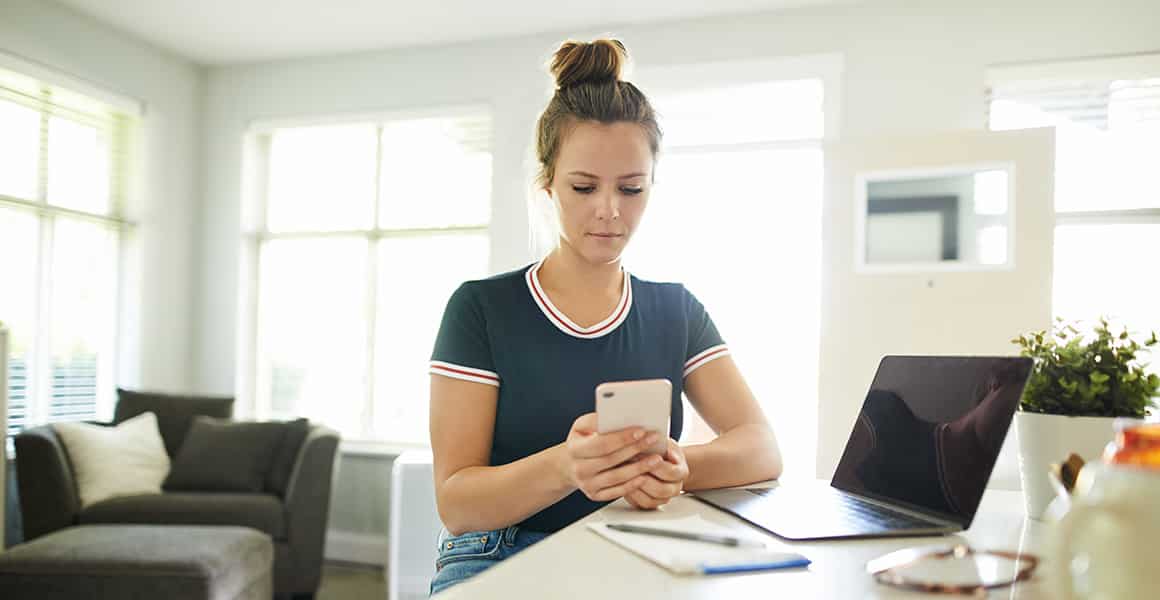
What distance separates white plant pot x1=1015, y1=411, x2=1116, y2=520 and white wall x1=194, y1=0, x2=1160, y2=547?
2548mm

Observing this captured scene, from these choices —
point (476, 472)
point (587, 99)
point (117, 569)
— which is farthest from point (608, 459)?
point (117, 569)

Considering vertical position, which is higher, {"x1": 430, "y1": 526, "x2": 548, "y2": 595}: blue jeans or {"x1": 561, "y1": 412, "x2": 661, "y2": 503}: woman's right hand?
{"x1": 561, "y1": 412, "x2": 661, "y2": 503}: woman's right hand

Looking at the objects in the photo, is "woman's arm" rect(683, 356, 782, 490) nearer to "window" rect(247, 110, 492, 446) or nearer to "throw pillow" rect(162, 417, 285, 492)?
"throw pillow" rect(162, 417, 285, 492)

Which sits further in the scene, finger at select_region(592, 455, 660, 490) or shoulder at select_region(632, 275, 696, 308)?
shoulder at select_region(632, 275, 696, 308)

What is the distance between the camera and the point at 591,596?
2.04 feet

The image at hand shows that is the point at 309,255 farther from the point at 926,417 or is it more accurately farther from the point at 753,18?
the point at 926,417

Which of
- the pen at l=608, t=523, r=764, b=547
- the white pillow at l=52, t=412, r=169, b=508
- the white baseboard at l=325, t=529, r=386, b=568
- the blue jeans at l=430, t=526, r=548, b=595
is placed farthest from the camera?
the white baseboard at l=325, t=529, r=386, b=568

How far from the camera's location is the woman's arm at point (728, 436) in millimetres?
1153

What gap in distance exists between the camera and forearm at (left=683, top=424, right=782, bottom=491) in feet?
3.76

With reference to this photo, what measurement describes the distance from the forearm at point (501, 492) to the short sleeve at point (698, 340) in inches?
15.9

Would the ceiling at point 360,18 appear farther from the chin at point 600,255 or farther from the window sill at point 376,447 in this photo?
the chin at point 600,255

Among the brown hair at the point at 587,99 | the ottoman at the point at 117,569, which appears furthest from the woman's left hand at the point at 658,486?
the ottoman at the point at 117,569

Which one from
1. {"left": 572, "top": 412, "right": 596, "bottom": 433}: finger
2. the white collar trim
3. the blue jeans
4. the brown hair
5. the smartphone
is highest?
the brown hair

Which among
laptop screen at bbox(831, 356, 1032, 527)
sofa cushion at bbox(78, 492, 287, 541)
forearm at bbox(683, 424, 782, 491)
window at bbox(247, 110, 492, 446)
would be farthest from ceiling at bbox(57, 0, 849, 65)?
laptop screen at bbox(831, 356, 1032, 527)
